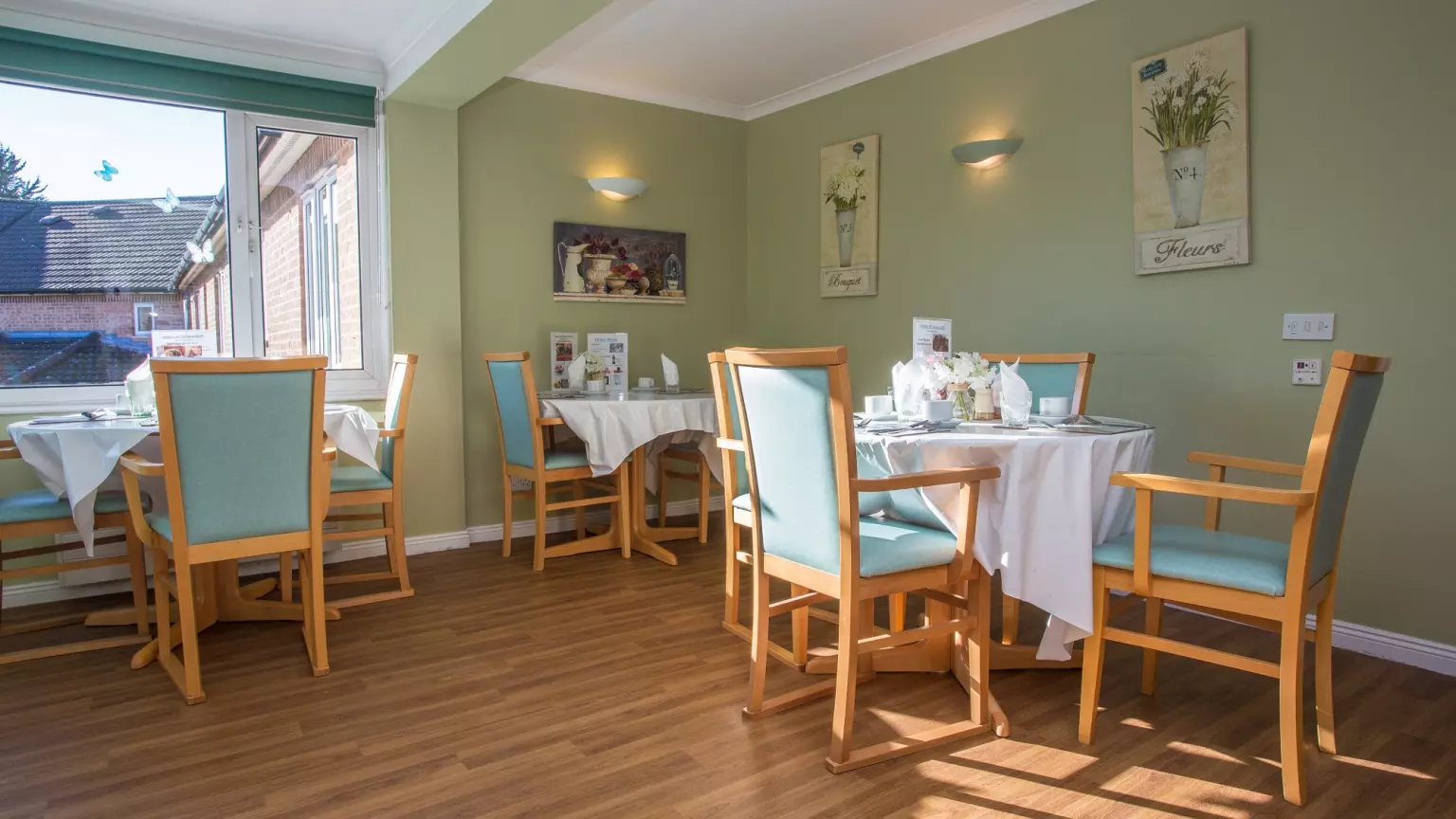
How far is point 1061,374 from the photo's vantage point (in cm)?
345

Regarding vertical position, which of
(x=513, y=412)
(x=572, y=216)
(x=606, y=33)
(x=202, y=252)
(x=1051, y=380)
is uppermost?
(x=606, y=33)

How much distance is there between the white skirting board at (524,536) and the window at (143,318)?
113 cm

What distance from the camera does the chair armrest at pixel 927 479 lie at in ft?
7.03

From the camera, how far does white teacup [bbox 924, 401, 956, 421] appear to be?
276 cm

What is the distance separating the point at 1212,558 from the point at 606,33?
360cm

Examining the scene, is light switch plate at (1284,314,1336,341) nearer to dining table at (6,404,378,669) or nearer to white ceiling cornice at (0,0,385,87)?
dining table at (6,404,378,669)

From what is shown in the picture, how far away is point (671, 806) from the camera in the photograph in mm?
2033

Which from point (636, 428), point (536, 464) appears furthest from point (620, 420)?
point (536, 464)

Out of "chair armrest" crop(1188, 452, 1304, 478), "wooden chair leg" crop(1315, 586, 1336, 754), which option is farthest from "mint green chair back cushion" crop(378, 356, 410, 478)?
"wooden chair leg" crop(1315, 586, 1336, 754)

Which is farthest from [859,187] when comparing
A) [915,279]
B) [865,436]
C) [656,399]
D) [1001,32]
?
[865,436]

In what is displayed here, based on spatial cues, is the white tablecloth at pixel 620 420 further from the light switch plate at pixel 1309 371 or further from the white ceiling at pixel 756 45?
the light switch plate at pixel 1309 371

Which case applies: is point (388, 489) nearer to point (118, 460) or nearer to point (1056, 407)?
point (118, 460)

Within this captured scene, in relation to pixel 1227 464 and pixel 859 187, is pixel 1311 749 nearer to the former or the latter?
pixel 1227 464

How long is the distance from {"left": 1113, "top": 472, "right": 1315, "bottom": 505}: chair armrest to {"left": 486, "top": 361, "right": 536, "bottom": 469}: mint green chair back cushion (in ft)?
9.18
